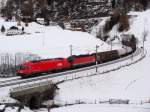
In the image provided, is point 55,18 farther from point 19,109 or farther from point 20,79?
point 19,109

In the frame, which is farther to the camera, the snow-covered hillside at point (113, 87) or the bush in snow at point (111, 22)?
the bush in snow at point (111, 22)

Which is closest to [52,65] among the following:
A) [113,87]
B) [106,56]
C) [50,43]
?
[113,87]

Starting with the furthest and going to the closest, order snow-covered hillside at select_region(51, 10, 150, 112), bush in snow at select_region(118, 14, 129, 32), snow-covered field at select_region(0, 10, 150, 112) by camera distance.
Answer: bush in snow at select_region(118, 14, 129, 32) → snow-covered hillside at select_region(51, 10, 150, 112) → snow-covered field at select_region(0, 10, 150, 112)

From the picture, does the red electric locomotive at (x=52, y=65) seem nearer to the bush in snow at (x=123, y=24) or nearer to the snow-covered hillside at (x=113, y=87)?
the snow-covered hillside at (x=113, y=87)

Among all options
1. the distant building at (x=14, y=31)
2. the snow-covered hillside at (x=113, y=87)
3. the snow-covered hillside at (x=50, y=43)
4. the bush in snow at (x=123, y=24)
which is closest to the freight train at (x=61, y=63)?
the snow-covered hillside at (x=113, y=87)

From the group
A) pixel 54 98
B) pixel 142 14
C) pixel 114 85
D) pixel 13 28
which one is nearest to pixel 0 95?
pixel 54 98

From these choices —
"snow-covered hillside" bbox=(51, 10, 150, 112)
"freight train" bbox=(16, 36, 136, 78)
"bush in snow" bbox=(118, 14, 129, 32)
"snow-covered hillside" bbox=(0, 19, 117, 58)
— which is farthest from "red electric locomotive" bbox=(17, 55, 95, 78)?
"bush in snow" bbox=(118, 14, 129, 32)

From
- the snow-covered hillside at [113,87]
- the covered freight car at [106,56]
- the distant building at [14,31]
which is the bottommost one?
the snow-covered hillside at [113,87]

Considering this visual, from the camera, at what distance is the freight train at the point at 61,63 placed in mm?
76750

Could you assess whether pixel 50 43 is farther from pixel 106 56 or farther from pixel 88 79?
pixel 88 79

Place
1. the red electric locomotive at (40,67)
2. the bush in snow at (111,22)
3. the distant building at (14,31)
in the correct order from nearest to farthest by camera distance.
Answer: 1. the red electric locomotive at (40,67)
2. the distant building at (14,31)
3. the bush in snow at (111,22)

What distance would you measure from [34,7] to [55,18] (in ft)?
49.1

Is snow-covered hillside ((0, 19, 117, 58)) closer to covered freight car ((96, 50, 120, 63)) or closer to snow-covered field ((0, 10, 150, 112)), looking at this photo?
snow-covered field ((0, 10, 150, 112))

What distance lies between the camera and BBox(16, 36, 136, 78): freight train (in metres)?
76.8
